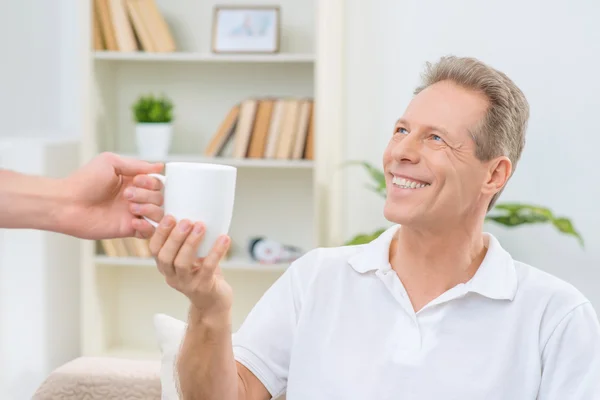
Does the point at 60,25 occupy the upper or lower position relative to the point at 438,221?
upper

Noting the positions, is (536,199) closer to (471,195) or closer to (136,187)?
(471,195)

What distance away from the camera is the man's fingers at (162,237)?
119cm

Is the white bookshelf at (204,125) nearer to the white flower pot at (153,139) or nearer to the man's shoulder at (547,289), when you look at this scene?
the white flower pot at (153,139)

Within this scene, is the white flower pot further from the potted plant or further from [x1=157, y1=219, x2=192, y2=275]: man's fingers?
[x1=157, y1=219, x2=192, y2=275]: man's fingers

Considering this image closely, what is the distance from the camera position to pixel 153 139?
145 inches

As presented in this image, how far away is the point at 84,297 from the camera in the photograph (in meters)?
3.78

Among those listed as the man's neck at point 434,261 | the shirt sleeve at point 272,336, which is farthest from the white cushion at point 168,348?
the man's neck at point 434,261

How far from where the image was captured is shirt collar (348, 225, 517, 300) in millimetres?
1637

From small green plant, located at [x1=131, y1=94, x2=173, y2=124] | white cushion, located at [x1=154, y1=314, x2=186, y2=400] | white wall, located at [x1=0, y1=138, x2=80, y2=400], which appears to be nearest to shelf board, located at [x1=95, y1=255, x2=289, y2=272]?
white wall, located at [x1=0, y1=138, x2=80, y2=400]

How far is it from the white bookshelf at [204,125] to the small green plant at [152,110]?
169 mm

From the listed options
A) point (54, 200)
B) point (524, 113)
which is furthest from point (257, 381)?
point (524, 113)

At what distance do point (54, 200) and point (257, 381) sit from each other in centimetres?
54

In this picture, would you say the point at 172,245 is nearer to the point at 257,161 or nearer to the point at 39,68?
the point at 257,161

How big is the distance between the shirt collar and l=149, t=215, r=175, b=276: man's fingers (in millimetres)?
544
